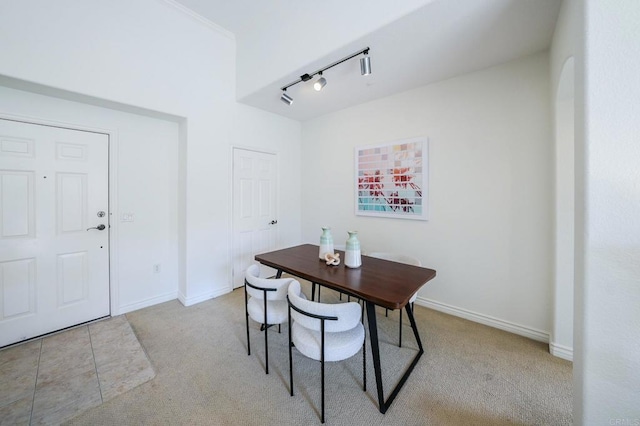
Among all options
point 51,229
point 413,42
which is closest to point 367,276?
point 413,42

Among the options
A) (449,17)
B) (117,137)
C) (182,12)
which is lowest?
(117,137)

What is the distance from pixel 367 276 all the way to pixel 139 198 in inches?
105

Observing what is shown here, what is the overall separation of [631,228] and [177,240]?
12.1ft

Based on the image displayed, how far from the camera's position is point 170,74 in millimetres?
2688

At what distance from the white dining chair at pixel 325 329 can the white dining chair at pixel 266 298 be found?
0.18m

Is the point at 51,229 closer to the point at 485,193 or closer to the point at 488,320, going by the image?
the point at 485,193

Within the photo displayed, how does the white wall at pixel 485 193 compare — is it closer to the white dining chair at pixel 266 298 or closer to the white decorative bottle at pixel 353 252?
the white decorative bottle at pixel 353 252

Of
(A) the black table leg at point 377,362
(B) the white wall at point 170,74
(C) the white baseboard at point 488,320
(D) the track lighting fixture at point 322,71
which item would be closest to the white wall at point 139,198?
(B) the white wall at point 170,74

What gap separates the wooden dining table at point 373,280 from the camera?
147cm

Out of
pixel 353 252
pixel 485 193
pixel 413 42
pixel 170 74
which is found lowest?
pixel 353 252

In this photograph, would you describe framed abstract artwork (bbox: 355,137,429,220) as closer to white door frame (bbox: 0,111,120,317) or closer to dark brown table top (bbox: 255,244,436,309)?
dark brown table top (bbox: 255,244,436,309)

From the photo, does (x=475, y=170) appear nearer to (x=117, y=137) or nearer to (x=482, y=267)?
(x=482, y=267)

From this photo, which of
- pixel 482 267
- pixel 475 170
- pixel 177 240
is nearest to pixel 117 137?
pixel 177 240

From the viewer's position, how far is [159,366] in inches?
73.5
